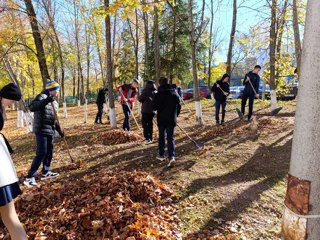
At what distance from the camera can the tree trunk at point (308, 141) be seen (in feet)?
4.84

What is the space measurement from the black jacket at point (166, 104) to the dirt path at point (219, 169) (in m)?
0.98

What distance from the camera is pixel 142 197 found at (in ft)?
12.7

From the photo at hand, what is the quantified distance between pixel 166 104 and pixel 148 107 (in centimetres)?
199

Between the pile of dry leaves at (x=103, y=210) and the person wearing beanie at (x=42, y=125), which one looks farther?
the person wearing beanie at (x=42, y=125)

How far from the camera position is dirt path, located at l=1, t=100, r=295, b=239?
11.2ft

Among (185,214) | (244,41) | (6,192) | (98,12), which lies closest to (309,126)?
(185,214)

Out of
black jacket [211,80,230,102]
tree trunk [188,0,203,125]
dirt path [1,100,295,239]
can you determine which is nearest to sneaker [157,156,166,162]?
dirt path [1,100,295,239]

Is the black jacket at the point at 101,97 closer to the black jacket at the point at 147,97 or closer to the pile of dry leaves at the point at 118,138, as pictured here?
the pile of dry leaves at the point at 118,138

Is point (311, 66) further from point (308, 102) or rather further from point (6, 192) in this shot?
point (6, 192)

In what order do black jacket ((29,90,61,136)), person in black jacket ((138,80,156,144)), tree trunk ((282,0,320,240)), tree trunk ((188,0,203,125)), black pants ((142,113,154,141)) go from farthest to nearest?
1. tree trunk ((188,0,203,125))
2. black pants ((142,113,154,141))
3. person in black jacket ((138,80,156,144))
4. black jacket ((29,90,61,136))
5. tree trunk ((282,0,320,240))

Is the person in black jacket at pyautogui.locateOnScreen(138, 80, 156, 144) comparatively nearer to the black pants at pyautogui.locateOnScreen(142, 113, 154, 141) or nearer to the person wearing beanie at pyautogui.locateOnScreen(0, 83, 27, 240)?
the black pants at pyautogui.locateOnScreen(142, 113, 154, 141)

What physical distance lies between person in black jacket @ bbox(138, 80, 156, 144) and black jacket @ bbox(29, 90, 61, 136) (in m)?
2.78

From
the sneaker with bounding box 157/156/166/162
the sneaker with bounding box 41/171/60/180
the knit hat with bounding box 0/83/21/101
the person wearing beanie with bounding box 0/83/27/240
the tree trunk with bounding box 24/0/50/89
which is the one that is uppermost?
the tree trunk with bounding box 24/0/50/89

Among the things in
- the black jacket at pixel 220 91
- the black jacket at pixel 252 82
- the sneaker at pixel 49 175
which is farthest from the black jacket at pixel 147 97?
the black jacket at pixel 252 82
